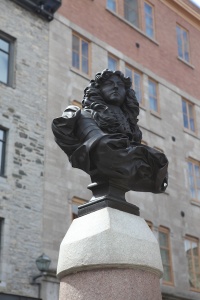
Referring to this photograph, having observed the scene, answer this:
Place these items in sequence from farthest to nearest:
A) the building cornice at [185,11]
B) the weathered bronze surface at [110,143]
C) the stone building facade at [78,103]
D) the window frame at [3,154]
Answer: the building cornice at [185,11]
the window frame at [3,154]
the stone building facade at [78,103]
the weathered bronze surface at [110,143]

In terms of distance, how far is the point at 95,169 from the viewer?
489 cm

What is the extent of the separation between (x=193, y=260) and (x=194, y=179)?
379 cm

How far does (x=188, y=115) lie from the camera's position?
2512 centimetres

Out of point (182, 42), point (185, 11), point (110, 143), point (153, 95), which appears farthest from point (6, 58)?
point (110, 143)

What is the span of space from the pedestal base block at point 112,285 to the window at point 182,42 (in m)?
22.7

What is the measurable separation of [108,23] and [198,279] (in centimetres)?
1100

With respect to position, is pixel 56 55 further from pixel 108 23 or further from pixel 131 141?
pixel 131 141

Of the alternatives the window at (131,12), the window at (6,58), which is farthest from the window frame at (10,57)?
the window at (131,12)

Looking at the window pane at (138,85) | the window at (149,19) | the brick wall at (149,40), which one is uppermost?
the window at (149,19)

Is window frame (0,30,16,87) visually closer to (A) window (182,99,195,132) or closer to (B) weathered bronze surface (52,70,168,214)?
(A) window (182,99,195,132)

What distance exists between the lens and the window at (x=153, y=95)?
2292cm

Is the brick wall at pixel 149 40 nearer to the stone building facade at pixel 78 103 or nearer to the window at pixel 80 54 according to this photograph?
the stone building facade at pixel 78 103

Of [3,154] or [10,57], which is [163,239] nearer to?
[3,154]

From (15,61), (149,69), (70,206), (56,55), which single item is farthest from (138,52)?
(70,206)
